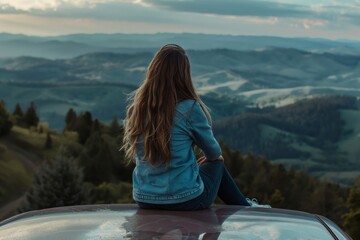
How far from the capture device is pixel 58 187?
92.6 feet

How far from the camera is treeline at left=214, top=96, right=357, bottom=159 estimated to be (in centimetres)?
15825

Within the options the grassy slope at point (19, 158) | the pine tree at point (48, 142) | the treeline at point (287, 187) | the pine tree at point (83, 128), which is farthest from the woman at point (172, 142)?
the pine tree at point (83, 128)

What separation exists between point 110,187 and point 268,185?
1335 centimetres

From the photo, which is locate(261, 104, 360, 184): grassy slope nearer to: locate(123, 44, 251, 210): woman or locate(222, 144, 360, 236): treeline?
locate(222, 144, 360, 236): treeline

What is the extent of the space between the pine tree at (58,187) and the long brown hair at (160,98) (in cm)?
2454

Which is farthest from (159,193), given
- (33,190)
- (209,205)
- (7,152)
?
(7,152)

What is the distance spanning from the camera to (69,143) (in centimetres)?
5428

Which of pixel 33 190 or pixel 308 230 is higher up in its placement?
pixel 308 230

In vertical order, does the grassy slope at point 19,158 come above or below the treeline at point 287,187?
above

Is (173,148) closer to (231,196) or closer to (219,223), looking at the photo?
(231,196)

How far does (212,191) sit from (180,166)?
9.1 inches

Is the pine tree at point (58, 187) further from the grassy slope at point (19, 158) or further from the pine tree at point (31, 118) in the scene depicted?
the pine tree at point (31, 118)

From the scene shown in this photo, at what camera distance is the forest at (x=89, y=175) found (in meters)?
28.3

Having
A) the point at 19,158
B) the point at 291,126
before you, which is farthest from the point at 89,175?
the point at 291,126
